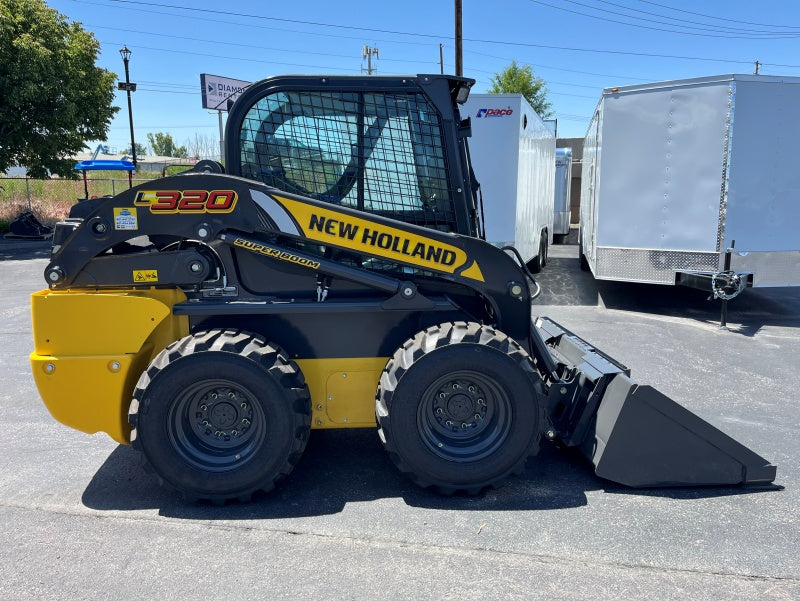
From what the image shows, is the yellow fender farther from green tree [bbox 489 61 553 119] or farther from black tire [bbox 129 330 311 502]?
green tree [bbox 489 61 553 119]

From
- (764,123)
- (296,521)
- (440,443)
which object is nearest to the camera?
(296,521)

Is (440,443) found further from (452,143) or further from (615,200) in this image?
(615,200)

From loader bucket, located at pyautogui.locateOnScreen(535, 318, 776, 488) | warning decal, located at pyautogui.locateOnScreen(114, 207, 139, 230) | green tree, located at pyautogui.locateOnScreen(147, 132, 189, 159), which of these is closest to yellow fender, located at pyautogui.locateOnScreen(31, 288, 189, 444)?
warning decal, located at pyautogui.locateOnScreen(114, 207, 139, 230)

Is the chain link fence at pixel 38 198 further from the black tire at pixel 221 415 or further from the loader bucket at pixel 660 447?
the loader bucket at pixel 660 447

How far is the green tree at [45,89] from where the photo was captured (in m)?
19.6

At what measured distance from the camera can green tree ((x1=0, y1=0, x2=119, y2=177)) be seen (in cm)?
1962

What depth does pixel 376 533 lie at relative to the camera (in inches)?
140

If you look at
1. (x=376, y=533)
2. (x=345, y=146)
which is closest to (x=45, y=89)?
(x=345, y=146)

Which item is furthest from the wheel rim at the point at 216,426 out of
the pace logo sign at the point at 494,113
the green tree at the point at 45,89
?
the green tree at the point at 45,89

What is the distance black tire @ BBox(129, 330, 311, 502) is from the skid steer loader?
0.01 metres

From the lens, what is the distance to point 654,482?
396 cm

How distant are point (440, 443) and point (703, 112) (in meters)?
7.33

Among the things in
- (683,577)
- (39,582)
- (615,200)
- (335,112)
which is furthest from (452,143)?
(615,200)

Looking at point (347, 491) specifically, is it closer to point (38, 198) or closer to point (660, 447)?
point (660, 447)
